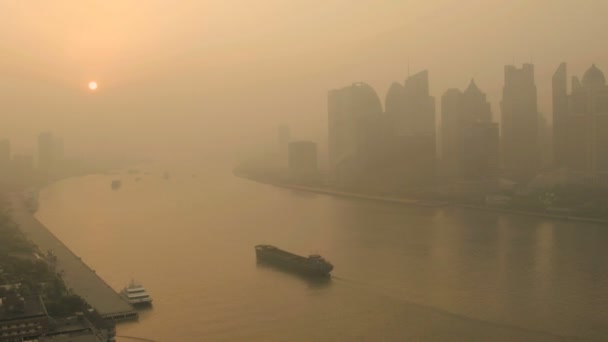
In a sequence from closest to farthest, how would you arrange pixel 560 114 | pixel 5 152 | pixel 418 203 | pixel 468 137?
pixel 418 203
pixel 468 137
pixel 560 114
pixel 5 152

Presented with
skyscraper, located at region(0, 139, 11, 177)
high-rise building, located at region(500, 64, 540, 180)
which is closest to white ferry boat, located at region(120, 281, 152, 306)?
high-rise building, located at region(500, 64, 540, 180)

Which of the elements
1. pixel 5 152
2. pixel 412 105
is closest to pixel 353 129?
pixel 412 105

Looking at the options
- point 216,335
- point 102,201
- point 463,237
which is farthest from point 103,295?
point 102,201

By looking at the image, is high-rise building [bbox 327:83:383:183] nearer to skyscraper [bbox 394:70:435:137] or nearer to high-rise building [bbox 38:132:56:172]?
skyscraper [bbox 394:70:435:137]

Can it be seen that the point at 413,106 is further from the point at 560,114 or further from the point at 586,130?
the point at 586,130

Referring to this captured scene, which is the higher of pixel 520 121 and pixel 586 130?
pixel 520 121

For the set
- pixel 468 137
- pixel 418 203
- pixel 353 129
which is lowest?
pixel 418 203

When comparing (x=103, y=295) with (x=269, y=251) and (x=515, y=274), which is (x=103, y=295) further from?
(x=515, y=274)
